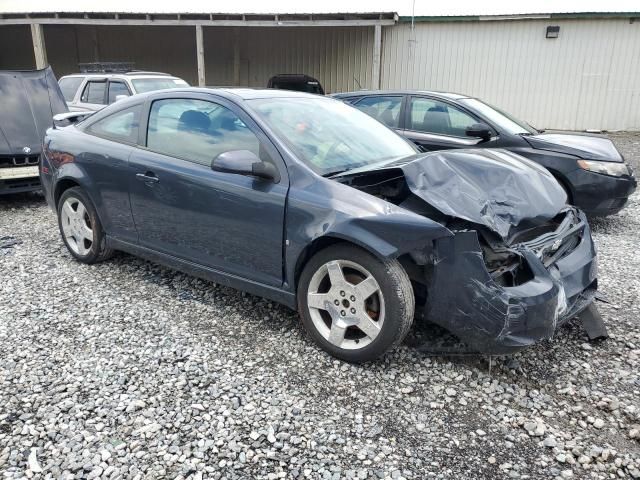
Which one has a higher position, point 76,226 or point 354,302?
point 354,302

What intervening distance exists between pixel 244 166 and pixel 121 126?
5.31ft

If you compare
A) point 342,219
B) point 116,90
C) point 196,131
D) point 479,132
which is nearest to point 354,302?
point 342,219

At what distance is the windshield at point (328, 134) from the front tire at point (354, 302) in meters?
0.62

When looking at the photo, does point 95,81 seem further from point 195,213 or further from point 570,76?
point 570,76

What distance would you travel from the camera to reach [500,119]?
21.1ft

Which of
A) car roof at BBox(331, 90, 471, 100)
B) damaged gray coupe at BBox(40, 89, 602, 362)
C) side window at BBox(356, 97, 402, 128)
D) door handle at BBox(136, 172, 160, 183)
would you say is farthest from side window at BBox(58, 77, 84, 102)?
door handle at BBox(136, 172, 160, 183)

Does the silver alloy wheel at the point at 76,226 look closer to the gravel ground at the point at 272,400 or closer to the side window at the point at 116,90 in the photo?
the gravel ground at the point at 272,400

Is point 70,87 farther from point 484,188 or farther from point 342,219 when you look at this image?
point 484,188

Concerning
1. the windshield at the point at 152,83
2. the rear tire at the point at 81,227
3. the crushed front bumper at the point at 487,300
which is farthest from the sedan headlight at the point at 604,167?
the windshield at the point at 152,83

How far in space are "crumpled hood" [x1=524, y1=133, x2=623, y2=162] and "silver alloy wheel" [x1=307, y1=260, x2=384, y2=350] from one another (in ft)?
12.8

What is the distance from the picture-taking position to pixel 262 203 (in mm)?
3316

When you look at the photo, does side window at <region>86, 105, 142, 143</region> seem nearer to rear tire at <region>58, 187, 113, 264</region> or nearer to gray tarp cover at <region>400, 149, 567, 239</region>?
rear tire at <region>58, 187, 113, 264</region>

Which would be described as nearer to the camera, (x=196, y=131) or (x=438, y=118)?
(x=196, y=131)
